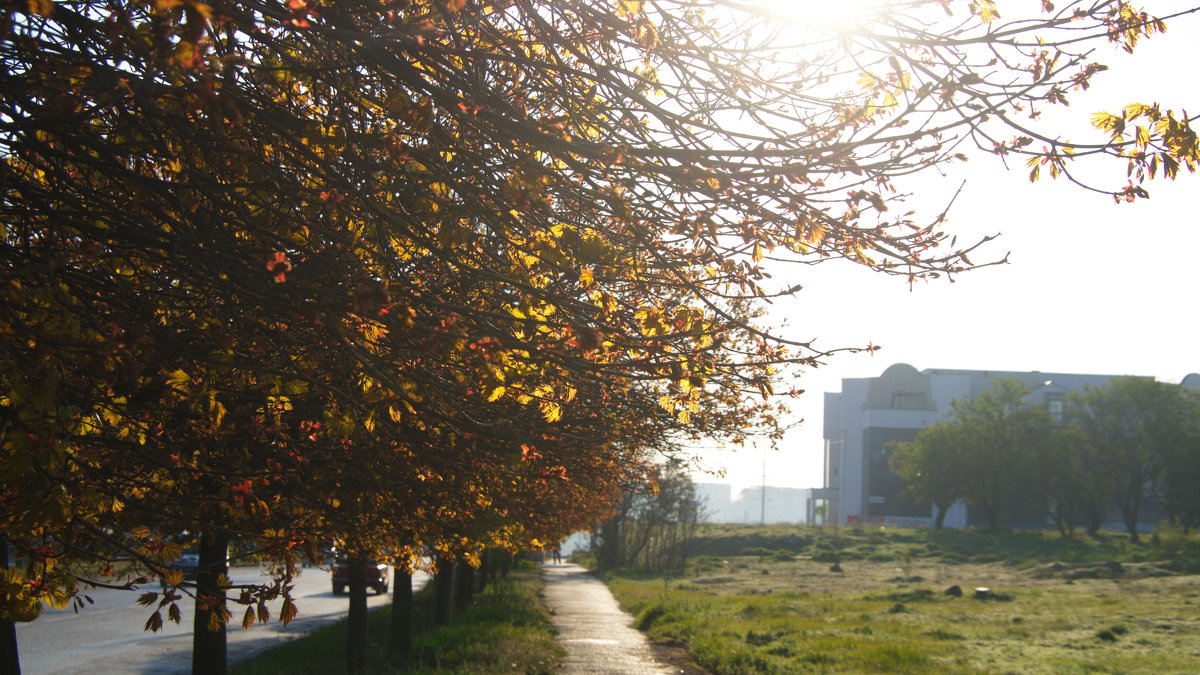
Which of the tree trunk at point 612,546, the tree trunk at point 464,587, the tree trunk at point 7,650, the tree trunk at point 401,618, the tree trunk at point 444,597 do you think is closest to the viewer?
the tree trunk at point 7,650

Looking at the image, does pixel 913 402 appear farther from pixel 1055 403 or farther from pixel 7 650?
pixel 7 650

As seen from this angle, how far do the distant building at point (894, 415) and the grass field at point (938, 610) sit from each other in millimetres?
30512

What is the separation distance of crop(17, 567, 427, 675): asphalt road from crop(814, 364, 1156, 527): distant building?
74.7 meters

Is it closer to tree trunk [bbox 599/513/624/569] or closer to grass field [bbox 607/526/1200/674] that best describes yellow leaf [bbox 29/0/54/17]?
grass field [bbox 607/526/1200/674]

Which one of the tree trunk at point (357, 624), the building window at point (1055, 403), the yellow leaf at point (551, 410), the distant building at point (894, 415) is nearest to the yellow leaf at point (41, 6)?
the yellow leaf at point (551, 410)

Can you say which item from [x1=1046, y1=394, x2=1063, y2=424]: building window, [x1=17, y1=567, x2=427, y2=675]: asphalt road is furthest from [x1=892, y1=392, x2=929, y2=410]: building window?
[x1=17, y1=567, x2=427, y2=675]: asphalt road

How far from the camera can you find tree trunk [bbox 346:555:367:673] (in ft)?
46.5

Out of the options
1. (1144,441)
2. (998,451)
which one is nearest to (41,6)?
(1144,441)

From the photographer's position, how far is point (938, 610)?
28.6 metres

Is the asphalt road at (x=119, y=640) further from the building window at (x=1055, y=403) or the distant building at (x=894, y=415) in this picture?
the building window at (x=1055, y=403)

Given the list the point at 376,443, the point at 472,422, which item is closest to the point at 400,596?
the point at 376,443

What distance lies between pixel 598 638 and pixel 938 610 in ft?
40.4

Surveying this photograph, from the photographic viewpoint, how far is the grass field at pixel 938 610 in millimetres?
16984

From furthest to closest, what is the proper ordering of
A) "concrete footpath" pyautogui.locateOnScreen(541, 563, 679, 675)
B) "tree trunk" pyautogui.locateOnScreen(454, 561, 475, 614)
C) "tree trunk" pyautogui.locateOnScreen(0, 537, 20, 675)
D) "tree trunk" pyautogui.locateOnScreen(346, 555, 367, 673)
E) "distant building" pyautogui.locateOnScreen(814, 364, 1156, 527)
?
"distant building" pyautogui.locateOnScreen(814, 364, 1156, 527), "tree trunk" pyautogui.locateOnScreen(454, 561, 475, 614), "concrete footpath" pyautogui.locateOnScreen(541, 563, 679, 675), "tree trunk" pyautogui.locateOnScreen(346, 555, 367, 673), "tree trunk" pyautogui.locateOnScreen(0, 537, 20, 675)
